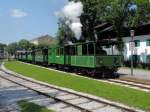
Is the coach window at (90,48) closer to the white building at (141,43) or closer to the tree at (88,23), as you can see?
the white building at (141,43)

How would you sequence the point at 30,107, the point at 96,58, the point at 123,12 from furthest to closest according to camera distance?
the point at 123,12, the point at 96,58, the point at 30,107

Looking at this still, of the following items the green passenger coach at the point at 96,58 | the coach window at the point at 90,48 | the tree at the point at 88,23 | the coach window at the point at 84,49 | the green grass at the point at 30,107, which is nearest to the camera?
the green grass at the point at 30,107

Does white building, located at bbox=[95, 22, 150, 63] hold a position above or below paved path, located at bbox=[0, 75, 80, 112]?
above

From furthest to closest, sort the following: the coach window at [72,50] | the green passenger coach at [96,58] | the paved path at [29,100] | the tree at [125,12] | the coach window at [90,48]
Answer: the tree at [125,12] → the coach window at [72,50] → the coach window at [90,48] → the green passenger coach at [96,58] → the paved path at [29,100]

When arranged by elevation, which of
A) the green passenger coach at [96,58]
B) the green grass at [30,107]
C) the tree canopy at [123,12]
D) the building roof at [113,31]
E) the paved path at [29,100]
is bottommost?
the paved path at [29,100]

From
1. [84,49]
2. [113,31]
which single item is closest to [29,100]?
[84,49]

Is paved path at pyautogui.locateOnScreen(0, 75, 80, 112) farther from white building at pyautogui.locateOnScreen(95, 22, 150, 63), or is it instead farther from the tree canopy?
white building at pyautogui.locateOnScreen(95, 22, 150, 63)

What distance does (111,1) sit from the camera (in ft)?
130

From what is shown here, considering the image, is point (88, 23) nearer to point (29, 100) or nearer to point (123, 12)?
point (123, 12)

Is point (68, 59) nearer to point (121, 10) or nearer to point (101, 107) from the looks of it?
point (121, 10)

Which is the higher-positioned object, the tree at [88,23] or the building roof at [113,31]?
the tree at [88,23]

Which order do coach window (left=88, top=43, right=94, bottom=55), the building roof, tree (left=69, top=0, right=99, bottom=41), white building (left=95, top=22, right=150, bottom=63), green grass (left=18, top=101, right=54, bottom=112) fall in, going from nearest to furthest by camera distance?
green grass (left=18, top=101, right=54, bottom=112), coach window (left=88, top=43, right=94, bottom=55), white building (left=95, top=22, right=150, bottom=63), the building roof, tree (left=69, top=0, right=99, bottom=41)

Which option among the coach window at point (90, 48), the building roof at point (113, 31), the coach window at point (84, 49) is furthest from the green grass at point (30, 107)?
the building roof at point (113, 31)

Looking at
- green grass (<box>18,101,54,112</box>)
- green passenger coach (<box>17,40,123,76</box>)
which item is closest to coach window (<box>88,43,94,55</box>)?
green passenger coach (<box>17,40,123,76</box>)
